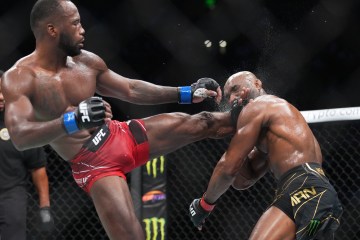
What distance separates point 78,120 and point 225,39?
254 centimetres

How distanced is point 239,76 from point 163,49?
207 centimetres

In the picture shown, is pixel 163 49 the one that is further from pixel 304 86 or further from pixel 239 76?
pixel 239 76

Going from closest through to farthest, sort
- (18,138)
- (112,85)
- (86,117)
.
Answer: (86,117)
(18,138)
(112,85)

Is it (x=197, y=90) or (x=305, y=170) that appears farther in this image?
(x=197, y=90)

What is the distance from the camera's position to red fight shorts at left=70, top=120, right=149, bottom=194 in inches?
99.5

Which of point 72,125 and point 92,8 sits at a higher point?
point 72,125

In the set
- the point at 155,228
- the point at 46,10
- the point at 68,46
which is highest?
the point at 46,10

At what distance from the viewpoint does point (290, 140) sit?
247 cm

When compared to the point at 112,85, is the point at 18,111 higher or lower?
higher

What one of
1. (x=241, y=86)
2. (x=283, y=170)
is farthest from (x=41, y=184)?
(x=283, y=170)

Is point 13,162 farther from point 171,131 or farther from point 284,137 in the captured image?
point 284,137

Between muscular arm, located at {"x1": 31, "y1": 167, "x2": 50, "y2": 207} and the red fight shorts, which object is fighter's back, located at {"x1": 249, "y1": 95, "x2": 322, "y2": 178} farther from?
muscular arm, located at {"x1": 31, "y1": 167, "x2": 50, "y2": 207}

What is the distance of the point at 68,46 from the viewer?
2.55 metres

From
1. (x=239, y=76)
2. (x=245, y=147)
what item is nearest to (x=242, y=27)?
(x=239, y=76)
